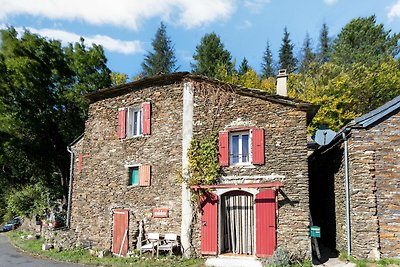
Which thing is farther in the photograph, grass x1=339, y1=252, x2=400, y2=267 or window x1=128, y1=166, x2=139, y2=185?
window x1=128, y1=166, x2=139, y2=185

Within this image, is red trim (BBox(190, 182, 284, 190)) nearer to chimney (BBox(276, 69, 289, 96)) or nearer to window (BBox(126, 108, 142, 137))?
window (BBox(126, 108, 142, 137))

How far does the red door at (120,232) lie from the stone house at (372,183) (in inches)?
324

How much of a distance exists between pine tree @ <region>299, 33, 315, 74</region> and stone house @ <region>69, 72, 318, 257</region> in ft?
64.5

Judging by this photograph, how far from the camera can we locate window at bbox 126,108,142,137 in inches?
595

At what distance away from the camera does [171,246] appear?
12.6m

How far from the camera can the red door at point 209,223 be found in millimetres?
12344

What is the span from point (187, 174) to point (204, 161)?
33.0 inches

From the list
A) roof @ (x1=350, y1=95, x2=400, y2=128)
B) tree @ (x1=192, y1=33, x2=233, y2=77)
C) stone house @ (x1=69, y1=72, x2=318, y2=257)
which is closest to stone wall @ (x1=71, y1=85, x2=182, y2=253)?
stone house @ (x1=69, y1=72, x2=318, y2=257)

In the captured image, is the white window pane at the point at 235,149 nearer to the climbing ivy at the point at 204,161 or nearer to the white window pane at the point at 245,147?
the white window pane at the point at 245,147

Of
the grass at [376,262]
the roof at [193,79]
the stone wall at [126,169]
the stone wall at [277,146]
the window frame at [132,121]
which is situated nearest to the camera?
the grass at [376,262]

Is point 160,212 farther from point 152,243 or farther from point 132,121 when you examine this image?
point 132,121

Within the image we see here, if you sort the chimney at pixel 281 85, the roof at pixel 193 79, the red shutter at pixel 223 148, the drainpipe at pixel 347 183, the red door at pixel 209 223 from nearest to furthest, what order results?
the drainpipe at pixel 347 183, the roof at pixel 193 79, the red door at pixel 209 223, the red shutter at pixel 223 148, the chimney at pixel 281 85

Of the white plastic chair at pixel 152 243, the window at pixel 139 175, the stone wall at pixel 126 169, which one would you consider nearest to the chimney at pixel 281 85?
the stone wall at pixel 126 169

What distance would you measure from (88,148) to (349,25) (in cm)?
2631
